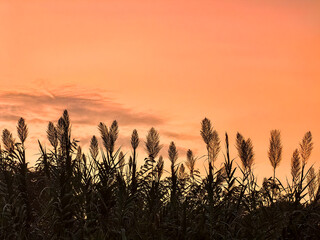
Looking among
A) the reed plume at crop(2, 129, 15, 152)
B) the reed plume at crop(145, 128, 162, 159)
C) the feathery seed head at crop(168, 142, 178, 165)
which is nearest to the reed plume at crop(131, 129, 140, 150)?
the reed plume at crop(145, 128, 162, 159)

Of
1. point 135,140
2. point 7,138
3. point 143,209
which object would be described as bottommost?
point 143,209

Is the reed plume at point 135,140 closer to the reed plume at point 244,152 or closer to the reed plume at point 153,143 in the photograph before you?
the reed plume at point 153,143

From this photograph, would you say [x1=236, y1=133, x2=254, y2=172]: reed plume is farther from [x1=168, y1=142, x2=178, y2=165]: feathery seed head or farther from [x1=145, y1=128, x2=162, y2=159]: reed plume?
[x1=168, y1=142, x2=178, y2=165]: feathery seed head

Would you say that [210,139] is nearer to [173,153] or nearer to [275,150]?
[275,150]

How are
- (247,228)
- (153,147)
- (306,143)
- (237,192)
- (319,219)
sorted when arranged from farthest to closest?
1. (153,147)
2. (306,143)
3. (237,192)
4. (319,219)
5. (247,228)

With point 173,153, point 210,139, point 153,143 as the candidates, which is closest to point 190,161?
point 173,153

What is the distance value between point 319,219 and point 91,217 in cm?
485

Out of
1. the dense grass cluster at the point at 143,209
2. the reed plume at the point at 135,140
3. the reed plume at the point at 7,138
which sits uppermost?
the reed plume at the point at 7,138

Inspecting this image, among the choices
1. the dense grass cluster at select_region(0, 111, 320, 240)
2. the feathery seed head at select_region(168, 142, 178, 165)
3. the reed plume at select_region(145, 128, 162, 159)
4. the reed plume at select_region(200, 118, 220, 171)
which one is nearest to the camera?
the dense grass cluster at select_region(0, 111, 320, 240)

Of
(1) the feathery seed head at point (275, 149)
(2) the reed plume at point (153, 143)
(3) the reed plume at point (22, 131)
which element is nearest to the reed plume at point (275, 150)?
(1) the feathery seed head at point (275, 149)

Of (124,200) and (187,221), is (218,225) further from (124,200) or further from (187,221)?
(124,200)

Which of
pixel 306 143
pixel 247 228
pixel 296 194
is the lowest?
pixel 247 228

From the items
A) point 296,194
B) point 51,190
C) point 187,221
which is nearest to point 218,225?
point 187,221

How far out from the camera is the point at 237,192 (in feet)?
42.8
